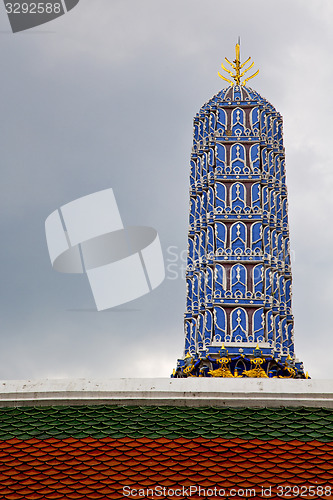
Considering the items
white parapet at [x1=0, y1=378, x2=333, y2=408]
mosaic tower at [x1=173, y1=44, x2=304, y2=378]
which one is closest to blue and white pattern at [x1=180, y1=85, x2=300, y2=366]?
mosaic tower at [x1=173, y1=44, x2=304, y2=378]

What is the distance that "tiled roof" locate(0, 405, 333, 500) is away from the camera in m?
8.99

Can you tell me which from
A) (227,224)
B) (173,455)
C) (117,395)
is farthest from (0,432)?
(227,224)

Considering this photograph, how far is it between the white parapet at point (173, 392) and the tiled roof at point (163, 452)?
139mm

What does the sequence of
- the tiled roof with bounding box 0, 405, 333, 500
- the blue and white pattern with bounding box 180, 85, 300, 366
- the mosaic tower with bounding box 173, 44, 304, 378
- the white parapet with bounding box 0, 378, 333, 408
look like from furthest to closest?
the blue and white pattern with bounding box 180, 85, 300, 366 < the mosaic tower with bounding box 173, 44, 304, 378 < the white parapet with bounding box 0, 378, 333, 408 < the tiled roof with bounding box 0, 405, 333, 500

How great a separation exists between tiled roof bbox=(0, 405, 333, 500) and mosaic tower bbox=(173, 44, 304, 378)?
1305 centimetres

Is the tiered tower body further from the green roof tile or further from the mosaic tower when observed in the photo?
the green roof tile

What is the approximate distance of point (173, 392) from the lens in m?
10.9

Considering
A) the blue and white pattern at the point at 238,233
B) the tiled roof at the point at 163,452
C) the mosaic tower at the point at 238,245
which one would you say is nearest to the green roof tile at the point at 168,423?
the tiled roof at the point at 163,452

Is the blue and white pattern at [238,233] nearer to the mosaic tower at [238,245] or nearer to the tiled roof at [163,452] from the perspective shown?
the mosaic tower at [238,245]

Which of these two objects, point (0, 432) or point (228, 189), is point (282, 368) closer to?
point (228, 189)

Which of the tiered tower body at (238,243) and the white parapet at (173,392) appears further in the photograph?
the tiered tower body at (238,243)

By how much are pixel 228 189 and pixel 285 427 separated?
17.3 m

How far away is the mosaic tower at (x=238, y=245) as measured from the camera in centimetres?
2441

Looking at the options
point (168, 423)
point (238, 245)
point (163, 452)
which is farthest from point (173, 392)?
point (238, 245)
